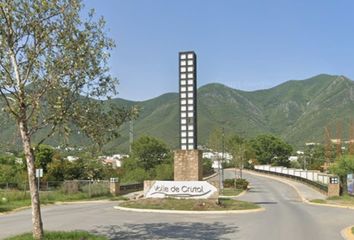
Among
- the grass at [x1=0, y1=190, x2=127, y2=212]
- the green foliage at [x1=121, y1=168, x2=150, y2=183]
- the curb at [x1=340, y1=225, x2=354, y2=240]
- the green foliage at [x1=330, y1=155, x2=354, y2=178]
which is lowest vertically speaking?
the curb at [x1=340, y1=225, x2=354, y2=240]

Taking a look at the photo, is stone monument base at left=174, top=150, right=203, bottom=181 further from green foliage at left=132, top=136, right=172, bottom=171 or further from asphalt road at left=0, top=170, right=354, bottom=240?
green foliage at left=132, top=136, right=172, bottom=171

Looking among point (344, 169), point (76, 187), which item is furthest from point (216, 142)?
point (76, 187)

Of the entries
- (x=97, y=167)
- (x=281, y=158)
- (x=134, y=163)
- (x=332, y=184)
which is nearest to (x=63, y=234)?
(x=97, y=167)

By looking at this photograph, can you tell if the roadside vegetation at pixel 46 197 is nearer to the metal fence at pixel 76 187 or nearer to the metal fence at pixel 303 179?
the metal fence at pixel 76 187

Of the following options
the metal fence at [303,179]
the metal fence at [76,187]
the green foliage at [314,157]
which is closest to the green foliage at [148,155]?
the metal fence at [303,179]

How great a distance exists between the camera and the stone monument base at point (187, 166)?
33.8m

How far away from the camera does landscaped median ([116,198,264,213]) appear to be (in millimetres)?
29016

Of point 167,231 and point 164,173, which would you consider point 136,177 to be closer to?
point 164,173

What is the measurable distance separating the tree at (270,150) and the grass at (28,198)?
3673 inches

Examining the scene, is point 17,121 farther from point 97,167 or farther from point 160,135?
point 160,135

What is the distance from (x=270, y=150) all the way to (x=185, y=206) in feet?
349

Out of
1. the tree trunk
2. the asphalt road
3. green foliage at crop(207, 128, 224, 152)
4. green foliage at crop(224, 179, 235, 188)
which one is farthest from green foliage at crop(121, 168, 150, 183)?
the tree trunk

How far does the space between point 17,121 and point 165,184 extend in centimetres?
1814

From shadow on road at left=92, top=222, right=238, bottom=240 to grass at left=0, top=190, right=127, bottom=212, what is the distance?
12884 millimetres
